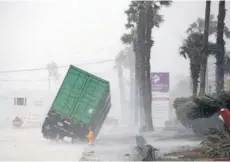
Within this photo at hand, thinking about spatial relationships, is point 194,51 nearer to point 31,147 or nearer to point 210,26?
point 210,26

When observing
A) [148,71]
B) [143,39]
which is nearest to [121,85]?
[148,71]

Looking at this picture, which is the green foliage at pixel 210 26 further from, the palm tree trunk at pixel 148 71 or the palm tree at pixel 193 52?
the palm tree trunk at pixel 148 71

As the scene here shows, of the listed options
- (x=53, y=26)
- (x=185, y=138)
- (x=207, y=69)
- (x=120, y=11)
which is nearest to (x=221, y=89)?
(x=207, y=69)

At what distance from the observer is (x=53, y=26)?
551 cm

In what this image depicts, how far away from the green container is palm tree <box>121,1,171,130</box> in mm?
376

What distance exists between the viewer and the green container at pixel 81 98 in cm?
539

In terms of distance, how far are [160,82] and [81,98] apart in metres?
0.85

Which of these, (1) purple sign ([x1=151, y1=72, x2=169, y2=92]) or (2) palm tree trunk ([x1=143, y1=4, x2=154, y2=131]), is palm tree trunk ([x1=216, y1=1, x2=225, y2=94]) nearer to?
(1) purple sign ([x1=151, y1=72, x2=169, y2=92])

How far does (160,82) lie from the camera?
5.48 meters

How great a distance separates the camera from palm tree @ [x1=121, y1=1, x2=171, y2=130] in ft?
17.8

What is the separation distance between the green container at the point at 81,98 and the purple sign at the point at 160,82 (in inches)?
19.2

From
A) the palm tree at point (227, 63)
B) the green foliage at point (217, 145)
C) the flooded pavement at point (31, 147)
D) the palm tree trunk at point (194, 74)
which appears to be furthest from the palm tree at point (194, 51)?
the flooded pavement at point (31, 147)

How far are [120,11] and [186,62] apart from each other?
877 millimetres

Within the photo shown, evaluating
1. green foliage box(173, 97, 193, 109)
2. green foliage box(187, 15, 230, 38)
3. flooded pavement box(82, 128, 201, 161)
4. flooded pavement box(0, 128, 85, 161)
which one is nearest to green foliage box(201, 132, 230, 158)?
flooded pavement box(82, 128, 201, 161)
